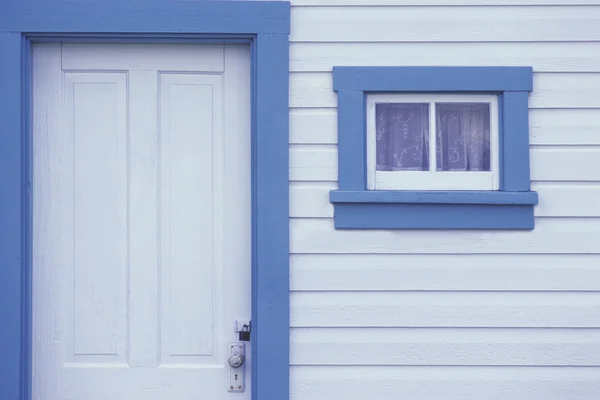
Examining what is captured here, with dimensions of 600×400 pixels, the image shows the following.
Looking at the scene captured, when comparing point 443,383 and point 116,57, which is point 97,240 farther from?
point 443,383

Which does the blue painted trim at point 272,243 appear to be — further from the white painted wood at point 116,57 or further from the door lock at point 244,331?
the white painted wood at point 116,57

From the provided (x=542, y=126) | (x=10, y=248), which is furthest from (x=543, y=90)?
(x=10, y=248)

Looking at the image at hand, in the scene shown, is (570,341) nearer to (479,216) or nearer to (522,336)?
(522,336)

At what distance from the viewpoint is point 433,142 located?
323cm

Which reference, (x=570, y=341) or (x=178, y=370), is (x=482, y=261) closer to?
(x=570, y=341)

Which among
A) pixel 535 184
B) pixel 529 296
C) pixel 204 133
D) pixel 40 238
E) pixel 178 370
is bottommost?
pixel 178 370

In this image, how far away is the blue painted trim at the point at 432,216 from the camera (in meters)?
3.14

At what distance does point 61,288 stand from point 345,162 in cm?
144

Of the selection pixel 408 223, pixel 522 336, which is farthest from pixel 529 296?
pixel 408 223

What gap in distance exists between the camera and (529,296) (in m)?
3.16

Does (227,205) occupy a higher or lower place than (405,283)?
higher

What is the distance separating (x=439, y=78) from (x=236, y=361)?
1597 mm

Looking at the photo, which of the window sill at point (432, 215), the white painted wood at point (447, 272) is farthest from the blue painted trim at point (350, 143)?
the white painted wood at point (447, 272)

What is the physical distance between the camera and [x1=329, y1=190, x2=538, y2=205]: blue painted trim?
311cm
